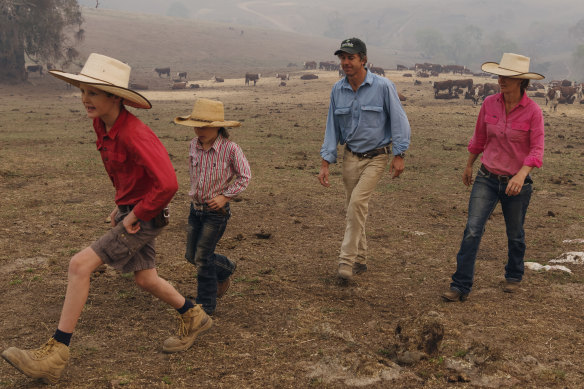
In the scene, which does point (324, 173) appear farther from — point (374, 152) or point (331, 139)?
point (374, 152)

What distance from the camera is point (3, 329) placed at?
4113 millimetres

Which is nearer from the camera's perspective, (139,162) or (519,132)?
(139,162)

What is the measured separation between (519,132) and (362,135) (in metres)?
1.35

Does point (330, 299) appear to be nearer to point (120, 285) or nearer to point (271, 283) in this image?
point (271, 283)

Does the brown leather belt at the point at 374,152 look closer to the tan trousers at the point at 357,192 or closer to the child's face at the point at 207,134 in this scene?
the tan trousers at the point at 357,192

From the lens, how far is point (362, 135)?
516cm

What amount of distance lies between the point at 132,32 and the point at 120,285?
8391 cm

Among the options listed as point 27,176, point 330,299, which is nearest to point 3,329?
point 330,299

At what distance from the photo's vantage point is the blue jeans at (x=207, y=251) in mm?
4090

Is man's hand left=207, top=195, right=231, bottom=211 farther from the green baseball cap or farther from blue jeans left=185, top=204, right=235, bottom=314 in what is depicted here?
the green baseball cap

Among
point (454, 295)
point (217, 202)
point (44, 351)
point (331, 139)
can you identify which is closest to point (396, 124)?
point (331, 139)

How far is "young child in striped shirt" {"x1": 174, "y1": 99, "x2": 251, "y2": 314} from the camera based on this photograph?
3984 millimetres

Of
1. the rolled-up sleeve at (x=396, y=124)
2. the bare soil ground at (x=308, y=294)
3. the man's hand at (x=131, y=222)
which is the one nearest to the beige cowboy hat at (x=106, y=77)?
the man's hand at (x=131, y=222)

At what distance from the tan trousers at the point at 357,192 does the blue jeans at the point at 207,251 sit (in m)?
1.23
